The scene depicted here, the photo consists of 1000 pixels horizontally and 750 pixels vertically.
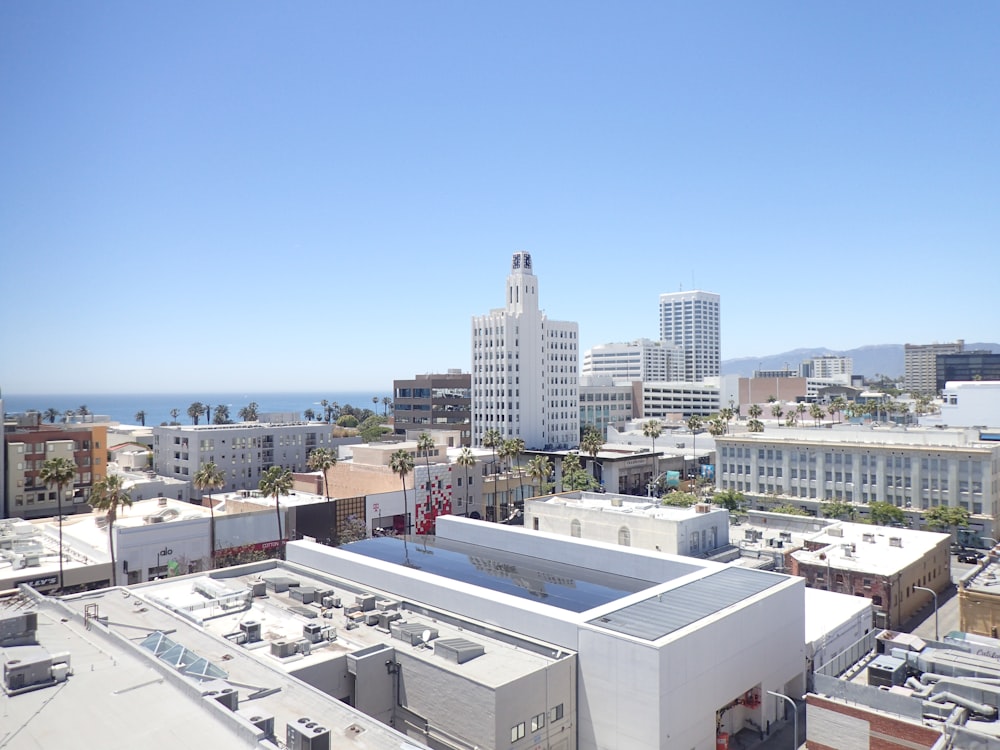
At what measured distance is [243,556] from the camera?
72.7m

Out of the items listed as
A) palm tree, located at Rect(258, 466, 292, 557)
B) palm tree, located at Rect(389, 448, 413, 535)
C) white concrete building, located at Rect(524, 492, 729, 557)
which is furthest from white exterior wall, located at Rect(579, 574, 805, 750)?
palm tree, located at Rect(389, 448, 413, 535)

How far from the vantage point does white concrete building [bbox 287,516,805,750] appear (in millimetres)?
31719

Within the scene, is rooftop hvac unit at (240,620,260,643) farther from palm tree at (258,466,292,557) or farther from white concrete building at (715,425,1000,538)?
white concrete building at (715,425,1000,538)

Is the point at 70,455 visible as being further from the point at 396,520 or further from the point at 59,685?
the point at 59,685

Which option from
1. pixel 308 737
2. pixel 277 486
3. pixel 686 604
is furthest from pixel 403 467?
pixel 308 737

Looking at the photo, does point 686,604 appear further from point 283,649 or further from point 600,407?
point 600,407

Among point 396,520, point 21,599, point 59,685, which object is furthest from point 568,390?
point 59,685

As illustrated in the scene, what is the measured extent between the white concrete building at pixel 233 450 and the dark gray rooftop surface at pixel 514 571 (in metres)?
65.5

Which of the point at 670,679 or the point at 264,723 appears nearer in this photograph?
the point at 264,723

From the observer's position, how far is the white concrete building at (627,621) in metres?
31.7

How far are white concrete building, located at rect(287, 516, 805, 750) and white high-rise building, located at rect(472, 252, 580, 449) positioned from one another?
98949mm

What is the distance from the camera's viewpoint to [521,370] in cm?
15138

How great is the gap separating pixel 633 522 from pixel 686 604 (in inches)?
903

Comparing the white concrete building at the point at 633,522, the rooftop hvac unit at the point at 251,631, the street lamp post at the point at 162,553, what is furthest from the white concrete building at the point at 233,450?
the rooftop hvac unit at the point at 251,631
